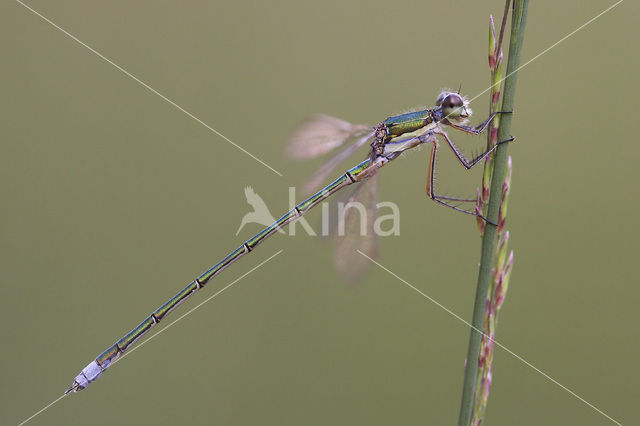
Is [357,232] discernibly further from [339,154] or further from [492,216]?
[492,216]

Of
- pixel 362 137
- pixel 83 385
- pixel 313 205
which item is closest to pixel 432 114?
pixel 362 137

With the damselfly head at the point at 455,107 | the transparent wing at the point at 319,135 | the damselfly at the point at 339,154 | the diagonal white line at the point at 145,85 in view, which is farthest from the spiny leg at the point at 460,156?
the diagonal white line at the point at 145,85

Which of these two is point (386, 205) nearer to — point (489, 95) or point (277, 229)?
point (277, 229)

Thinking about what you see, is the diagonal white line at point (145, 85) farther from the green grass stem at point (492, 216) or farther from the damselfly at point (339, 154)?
the green grass stem at point (492, 216)

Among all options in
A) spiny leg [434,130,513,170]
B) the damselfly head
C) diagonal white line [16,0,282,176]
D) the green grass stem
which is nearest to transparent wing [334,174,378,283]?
spiny leg [434,130,513,170]

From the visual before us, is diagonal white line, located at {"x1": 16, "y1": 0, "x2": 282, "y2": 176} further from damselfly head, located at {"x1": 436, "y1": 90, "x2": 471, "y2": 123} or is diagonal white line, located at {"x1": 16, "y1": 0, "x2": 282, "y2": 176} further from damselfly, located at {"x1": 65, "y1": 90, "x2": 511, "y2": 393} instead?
damselfly head, located at {"x1": 436, "y1": 90, "x2": 471, "y2": 123}

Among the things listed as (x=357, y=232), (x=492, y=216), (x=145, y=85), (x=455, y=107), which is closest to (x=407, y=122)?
(x=455, y=107)
